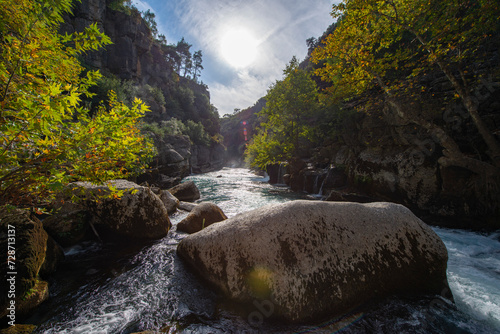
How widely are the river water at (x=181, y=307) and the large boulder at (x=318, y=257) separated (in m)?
0.21

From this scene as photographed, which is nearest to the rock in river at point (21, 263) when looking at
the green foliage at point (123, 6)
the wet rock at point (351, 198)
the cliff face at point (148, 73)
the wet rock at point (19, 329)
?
the wet rock at point (19, 329)

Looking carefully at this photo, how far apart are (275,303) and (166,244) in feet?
12.1

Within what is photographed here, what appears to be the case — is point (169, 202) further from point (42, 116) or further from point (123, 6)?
point (123, 6)

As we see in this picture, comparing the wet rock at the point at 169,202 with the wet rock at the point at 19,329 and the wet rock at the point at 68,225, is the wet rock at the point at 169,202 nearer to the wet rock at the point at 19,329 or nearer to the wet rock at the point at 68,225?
the wet rock at the point at 68,225

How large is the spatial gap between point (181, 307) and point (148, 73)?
46.4 metres

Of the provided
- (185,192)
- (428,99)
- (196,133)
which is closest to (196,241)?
(185,192)

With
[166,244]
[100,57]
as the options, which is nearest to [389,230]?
[166,244]

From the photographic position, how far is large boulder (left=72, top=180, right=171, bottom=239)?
5.19 meters

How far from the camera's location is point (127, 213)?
5.29 meters

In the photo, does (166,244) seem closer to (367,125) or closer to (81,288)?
(81,288)

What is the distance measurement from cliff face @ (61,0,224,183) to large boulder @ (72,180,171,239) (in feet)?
28.3

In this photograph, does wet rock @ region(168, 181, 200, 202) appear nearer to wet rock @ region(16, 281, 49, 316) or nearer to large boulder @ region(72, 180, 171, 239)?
large boulder @ region(72, 180, 171, 239)

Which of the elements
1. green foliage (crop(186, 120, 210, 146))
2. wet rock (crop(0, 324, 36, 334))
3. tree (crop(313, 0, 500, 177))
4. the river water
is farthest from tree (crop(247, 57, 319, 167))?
green foliage (crop(186, 120, 210, 146))

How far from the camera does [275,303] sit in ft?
9.41
